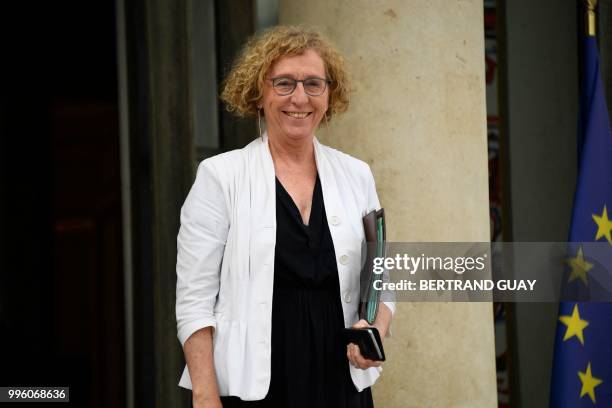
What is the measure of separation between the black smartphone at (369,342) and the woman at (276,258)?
33 mm

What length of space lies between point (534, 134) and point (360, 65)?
258 centimetres

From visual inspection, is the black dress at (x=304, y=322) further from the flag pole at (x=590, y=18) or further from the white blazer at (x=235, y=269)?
the flag pole at (x=590, y=18)

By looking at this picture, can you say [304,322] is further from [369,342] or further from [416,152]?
[416,152]

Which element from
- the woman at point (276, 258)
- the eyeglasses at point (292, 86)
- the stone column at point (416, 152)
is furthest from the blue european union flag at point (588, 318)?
the eyeglasses at point (292, 86)

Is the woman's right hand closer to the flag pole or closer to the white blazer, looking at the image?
the white blazer

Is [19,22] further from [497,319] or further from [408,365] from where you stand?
[497,319]

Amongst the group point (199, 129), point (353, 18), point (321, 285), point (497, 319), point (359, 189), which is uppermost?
point (353, 18)

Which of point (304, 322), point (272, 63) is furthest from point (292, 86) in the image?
point (304, 322)

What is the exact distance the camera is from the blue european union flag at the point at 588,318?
13.8 feet

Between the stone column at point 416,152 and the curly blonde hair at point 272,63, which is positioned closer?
the curly blonde hair at point 272,63

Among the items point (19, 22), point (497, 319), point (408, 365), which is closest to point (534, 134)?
point (497, 319)

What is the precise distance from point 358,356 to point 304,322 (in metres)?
0.19

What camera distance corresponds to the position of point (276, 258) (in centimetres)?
264

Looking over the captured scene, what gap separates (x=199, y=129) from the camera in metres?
4.41
